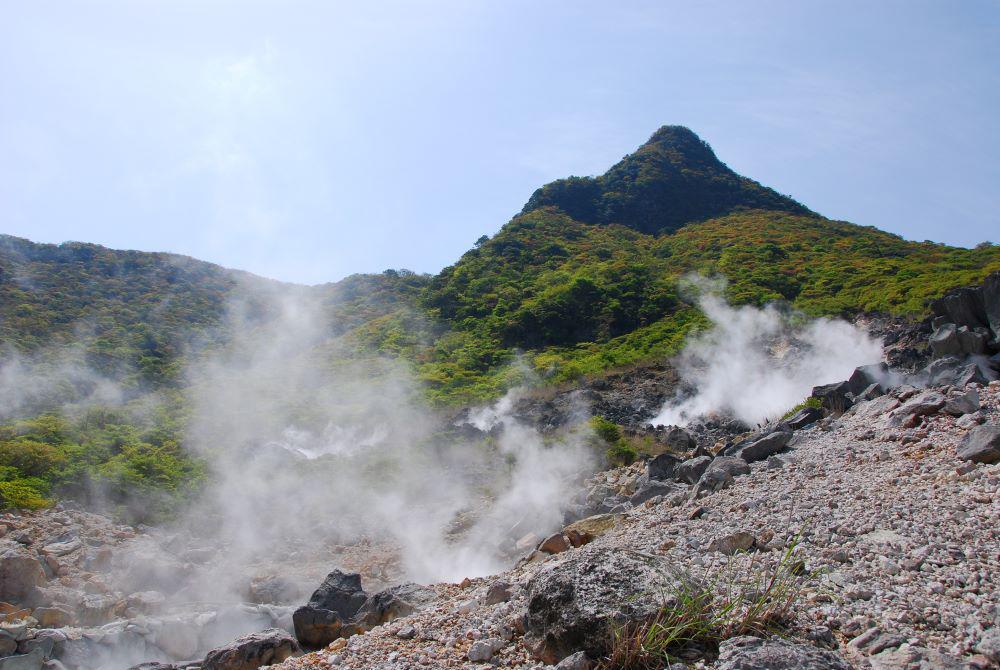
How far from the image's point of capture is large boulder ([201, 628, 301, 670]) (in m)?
7.13

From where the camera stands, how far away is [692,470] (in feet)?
35.2

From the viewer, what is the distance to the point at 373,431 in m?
25.4

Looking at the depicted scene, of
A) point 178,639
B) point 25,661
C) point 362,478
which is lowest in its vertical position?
point 178,639

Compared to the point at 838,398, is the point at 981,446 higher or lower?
lower

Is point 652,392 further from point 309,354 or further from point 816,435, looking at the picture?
point 309,354

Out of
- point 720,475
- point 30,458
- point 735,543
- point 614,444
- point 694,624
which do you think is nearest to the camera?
point 694,624

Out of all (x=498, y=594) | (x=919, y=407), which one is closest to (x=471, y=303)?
(x=919, y=407)

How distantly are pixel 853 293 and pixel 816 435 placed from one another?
82.4 ft

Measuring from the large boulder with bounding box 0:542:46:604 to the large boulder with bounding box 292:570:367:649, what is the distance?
5.08 metres

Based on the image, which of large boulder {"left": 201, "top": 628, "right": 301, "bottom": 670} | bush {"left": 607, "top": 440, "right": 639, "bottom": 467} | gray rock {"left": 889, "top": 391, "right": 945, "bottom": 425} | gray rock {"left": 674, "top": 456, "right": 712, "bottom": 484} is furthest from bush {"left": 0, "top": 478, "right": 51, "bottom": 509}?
gray rock {"left": 889, "top": 391, "right": 945, "bottom": 425}

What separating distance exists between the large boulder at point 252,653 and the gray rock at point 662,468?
672 cm

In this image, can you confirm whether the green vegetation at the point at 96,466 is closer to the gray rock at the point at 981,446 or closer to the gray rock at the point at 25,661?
the gray rock at the point at 25,661

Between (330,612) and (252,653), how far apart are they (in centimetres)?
140

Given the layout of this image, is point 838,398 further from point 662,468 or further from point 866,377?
point 662,468
